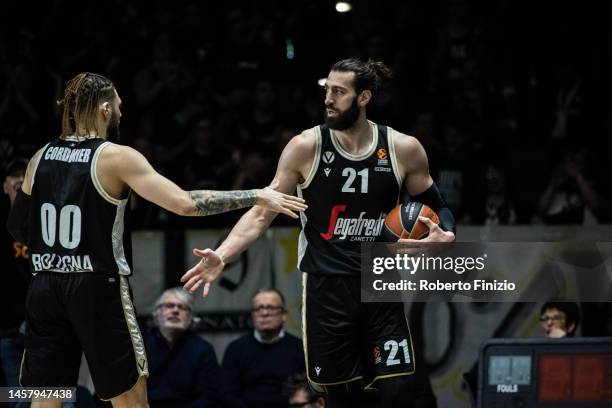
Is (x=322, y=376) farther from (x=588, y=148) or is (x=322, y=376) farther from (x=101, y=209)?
(x=588, y=148)

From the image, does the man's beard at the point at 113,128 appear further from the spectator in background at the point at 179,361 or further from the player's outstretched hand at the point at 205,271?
the spectator in background at the point at 179,361

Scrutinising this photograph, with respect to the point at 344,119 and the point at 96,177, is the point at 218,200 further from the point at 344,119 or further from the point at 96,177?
the point at 344,119

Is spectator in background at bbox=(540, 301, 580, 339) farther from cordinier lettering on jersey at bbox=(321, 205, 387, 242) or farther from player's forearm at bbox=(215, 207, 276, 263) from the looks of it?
player's forearm at bbox=(215, 207, 276, 263)

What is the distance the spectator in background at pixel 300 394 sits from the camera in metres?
8.98

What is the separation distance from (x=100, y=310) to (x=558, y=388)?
2879 millimetres

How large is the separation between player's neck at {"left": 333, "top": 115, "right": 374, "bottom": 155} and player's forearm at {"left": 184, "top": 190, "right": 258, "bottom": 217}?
912 millimetres

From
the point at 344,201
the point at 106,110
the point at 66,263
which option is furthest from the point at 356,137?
the point at 66,263

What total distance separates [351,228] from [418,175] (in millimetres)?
603

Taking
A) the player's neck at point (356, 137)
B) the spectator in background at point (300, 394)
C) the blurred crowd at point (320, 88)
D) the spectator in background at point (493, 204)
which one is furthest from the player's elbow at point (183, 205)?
the spectator in background at point (493, 204)

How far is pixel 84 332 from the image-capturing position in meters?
6.53

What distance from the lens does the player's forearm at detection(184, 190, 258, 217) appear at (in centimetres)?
670

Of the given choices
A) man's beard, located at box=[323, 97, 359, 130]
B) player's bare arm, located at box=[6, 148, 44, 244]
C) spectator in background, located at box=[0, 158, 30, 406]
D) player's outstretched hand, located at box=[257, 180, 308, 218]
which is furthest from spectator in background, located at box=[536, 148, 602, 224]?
player's bare arm, located at box=[6, 148, 44, 244]

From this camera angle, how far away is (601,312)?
10.1 meters

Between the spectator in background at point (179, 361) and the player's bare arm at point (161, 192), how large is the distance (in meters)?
2.83
